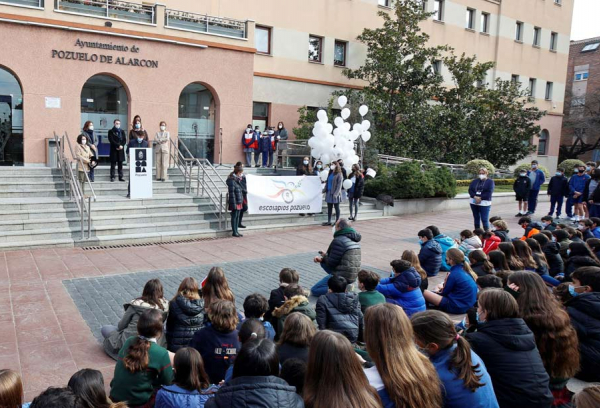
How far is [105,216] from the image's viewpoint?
531 inches

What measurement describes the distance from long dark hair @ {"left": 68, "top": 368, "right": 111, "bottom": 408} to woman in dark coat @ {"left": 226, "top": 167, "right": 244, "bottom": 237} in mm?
10842

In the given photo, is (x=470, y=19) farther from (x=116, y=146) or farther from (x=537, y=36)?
(x=116, y=146)

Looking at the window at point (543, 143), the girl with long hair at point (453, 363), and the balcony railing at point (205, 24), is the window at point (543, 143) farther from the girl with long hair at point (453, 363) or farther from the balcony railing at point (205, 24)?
the girl with long hair at point (453, 363)

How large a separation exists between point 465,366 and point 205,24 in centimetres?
1941

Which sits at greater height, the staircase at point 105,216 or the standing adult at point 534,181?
the standing adult at point 534,181

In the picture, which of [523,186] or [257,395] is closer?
[257,395]

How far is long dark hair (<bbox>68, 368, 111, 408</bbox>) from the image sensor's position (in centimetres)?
312

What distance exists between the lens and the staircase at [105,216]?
12195 mm

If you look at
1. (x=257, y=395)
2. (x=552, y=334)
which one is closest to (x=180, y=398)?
(x=257, y=395)

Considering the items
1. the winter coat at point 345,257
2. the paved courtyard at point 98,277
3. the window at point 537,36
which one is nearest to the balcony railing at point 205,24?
the paved courtyard at point 98,277

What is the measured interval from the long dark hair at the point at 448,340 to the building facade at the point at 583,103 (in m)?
45.4

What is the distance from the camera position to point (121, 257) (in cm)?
1132

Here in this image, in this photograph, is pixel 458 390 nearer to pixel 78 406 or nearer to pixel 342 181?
pixel 78 406

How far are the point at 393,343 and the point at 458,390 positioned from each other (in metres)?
0.56
